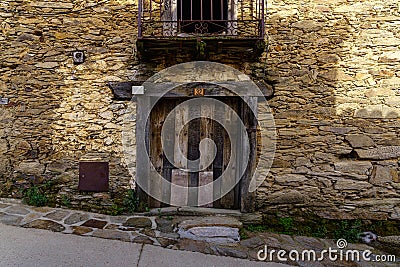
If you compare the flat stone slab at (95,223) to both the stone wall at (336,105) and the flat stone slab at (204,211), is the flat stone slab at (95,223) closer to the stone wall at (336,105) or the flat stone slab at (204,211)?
the flat stone slab at (204,211)

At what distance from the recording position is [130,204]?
3535 millimetres

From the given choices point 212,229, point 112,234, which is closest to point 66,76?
point 112,234

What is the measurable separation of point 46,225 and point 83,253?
0.79 meters

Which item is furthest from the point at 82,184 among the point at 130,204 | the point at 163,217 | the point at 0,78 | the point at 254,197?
the point at 254,197

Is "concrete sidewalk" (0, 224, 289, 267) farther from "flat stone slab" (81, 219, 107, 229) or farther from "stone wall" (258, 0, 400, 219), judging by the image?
"stone wall" (258, 0, 400, 219)

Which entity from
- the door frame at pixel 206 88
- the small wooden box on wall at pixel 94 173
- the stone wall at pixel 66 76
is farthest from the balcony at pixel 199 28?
the small wooden box on wall at pixel 94 173

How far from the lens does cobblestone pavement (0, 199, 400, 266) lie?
279 cm

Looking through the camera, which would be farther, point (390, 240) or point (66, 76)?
point (66, 76)

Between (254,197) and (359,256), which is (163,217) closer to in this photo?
(254,197)

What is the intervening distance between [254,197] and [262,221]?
0.32m

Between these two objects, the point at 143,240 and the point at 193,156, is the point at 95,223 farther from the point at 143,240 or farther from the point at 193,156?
the point at 193,156

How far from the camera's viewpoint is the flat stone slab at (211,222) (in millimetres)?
3230

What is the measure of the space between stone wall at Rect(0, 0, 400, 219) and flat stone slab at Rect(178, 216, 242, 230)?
18.5 inches

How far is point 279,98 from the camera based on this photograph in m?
3.49
